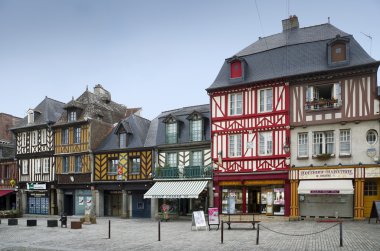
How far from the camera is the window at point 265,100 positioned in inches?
926

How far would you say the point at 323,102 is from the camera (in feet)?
71.2

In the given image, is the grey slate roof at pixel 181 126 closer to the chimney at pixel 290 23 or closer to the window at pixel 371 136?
the chimney at pixel 290 23

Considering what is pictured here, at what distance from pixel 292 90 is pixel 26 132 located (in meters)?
23.1

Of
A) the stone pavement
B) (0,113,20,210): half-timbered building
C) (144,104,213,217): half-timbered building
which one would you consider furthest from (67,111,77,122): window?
the stone pavement

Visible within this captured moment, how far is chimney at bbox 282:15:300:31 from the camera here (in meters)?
25.8

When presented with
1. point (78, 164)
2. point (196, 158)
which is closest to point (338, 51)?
point (196, 158)

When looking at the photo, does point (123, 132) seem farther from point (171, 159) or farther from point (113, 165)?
point (171, 159)

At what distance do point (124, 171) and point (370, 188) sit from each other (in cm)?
1606

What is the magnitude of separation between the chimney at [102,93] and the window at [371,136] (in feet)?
71.9

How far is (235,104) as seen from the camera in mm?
24641

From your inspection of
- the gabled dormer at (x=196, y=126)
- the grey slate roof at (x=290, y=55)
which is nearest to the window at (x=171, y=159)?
the gabled dormer at (x=196, y=126)

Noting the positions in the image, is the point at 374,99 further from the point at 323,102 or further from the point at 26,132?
the point at 26,132

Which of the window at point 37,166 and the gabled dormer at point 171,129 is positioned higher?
the gabled dormer at point 171,129

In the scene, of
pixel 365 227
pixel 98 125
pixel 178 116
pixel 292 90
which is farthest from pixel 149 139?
pixel 365 227
